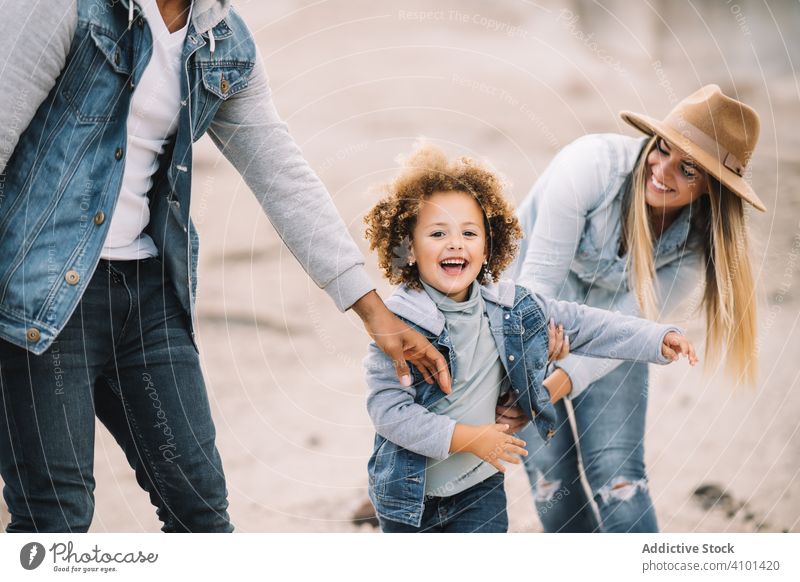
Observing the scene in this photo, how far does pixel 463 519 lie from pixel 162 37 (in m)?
0.93

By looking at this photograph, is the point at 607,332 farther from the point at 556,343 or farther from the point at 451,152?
the point at 451,152

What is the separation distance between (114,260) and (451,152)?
4.33ft

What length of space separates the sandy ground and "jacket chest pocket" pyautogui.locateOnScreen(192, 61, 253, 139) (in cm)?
66

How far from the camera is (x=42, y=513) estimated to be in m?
1.33

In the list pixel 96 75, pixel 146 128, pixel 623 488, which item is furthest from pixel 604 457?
pixel 96 75

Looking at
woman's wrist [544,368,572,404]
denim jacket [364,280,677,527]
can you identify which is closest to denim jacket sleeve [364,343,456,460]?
denim jacket [364,280,677,527]

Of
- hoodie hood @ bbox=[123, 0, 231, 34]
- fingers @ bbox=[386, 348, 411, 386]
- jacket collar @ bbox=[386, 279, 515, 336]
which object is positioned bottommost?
fingers @ bbox=[386, 348, 411, 386]

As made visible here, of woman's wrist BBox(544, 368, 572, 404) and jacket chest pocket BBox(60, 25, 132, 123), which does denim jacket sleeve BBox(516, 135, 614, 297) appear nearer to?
woman's wrist BBox(544, 368, 572, 404)

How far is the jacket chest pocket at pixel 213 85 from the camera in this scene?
1.37 metres

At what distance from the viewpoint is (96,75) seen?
1269mm

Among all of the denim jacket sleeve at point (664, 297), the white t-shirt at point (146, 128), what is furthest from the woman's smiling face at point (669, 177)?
the white t-shirt at point (146, 128)

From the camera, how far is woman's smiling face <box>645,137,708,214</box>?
1771mm
